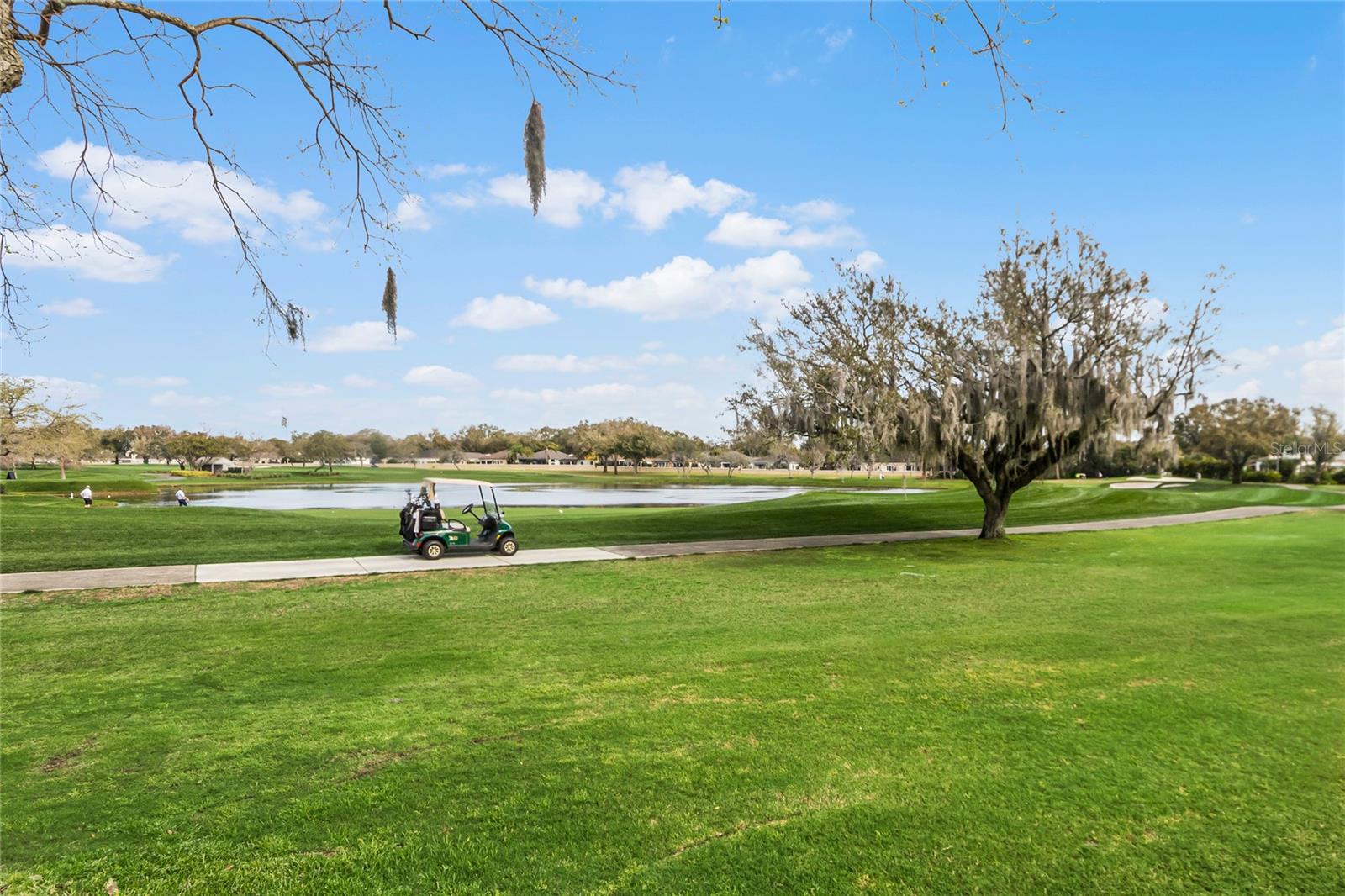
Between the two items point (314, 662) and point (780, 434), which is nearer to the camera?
point (314, 662)

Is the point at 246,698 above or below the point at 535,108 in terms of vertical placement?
below

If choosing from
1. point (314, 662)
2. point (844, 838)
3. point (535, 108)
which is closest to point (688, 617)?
point (314, 662)

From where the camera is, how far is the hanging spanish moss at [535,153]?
12.9 ft

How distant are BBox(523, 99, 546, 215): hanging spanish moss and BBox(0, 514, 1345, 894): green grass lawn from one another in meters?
3.35

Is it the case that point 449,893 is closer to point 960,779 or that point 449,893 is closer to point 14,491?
point 960,779

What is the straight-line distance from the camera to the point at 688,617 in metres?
8.98

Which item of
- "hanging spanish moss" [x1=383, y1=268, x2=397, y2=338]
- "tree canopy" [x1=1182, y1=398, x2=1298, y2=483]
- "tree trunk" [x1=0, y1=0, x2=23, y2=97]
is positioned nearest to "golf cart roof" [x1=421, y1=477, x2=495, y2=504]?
"hanging spanish moss" [x1=383, y1=268, x2=397, y2=338]

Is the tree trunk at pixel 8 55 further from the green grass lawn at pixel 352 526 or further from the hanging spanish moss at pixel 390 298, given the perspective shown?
the green grass lawn at pixel 352 526

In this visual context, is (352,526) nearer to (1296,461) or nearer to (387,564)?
(387,564)

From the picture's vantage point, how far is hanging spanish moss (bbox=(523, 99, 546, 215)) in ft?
12.9

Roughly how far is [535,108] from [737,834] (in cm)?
399

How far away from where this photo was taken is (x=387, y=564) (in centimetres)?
1312

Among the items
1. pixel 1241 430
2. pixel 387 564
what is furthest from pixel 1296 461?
pixel 387 564

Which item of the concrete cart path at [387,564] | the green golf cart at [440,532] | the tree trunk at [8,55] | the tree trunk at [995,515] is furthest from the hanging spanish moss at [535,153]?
the tree trunk at [995,515]
